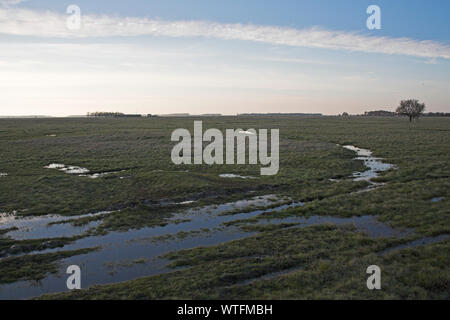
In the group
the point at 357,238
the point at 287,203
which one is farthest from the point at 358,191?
the point at 357,238

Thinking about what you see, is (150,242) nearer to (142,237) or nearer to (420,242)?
(142,237)

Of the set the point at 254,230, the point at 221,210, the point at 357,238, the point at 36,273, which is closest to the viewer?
the point at 36,273

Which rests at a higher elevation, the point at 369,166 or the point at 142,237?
the point at 369,166

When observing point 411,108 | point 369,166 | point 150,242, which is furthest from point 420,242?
point 411,108

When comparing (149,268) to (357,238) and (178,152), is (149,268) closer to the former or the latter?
(357,238)

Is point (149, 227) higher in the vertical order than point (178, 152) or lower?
lower

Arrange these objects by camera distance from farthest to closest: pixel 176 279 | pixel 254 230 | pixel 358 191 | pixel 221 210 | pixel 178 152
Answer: pixel 178 152
pixel 358 191
pixel 221 210
pixel 254 230
pixel 176 279

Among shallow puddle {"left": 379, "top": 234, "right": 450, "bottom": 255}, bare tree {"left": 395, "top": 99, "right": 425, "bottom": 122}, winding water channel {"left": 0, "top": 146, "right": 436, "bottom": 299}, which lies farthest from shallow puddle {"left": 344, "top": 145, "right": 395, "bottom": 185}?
bare tree {"left": 395, "top": 99, "right": 425, "bottom": 122}
